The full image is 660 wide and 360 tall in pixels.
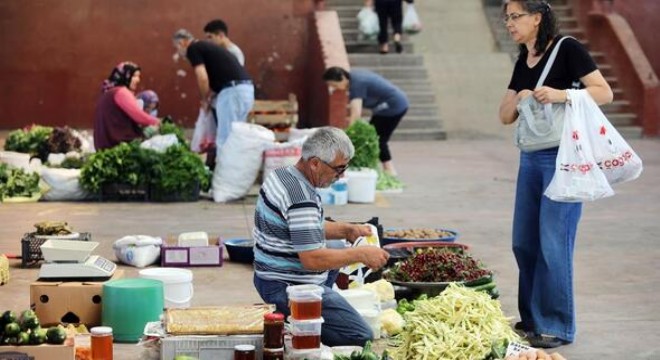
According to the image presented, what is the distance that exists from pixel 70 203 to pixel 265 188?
24.6ft

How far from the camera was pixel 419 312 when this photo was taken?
7.39 meters

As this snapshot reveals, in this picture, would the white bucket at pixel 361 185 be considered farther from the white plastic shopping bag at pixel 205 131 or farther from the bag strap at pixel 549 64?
the bag strap at pixel 549 64

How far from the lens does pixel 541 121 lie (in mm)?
8250

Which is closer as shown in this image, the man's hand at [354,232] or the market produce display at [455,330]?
the market produce display at [455,330]

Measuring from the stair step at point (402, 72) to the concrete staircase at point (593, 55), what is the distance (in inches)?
69.7

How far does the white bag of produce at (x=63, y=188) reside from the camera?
14.7 metres

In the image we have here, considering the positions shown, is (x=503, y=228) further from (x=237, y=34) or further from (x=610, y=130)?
(x=237, y=34)

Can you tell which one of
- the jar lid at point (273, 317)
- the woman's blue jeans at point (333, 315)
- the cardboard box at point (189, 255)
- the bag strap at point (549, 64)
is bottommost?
the cardboard box at point (189, 255)

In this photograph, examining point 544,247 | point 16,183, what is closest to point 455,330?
point 544,247

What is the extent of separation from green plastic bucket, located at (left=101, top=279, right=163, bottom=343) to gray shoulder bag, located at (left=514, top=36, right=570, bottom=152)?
2.50m

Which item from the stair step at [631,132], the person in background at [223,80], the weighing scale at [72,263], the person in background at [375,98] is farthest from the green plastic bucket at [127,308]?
the stair step at [631,132]

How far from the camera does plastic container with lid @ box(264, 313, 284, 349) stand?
675 centimetres

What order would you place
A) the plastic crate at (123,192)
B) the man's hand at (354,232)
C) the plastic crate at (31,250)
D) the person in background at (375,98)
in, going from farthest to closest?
the person in background at (375,98) → the plastic crate at (123,192) → the plastic crate at (31,250) → the man's hand at (354,232)

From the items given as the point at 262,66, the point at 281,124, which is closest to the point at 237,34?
the point at 262,66
